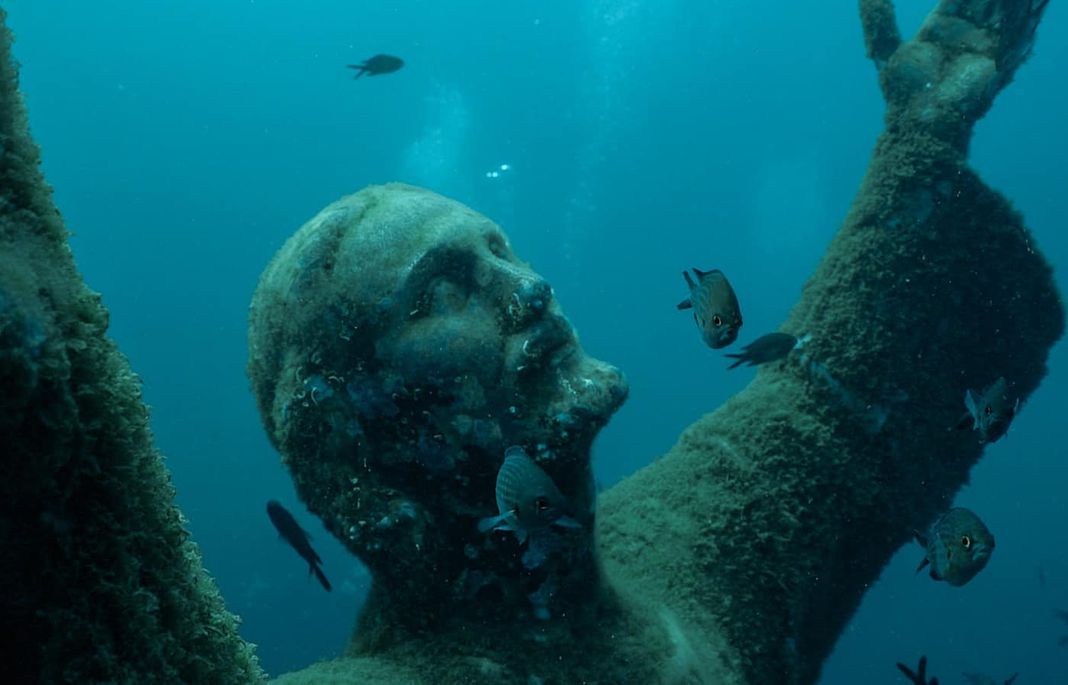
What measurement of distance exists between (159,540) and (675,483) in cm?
384

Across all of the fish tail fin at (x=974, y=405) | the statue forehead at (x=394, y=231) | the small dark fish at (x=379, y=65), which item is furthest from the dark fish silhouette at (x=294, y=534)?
the small dark fish at (x=379, y=65)

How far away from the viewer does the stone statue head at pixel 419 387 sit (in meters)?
2.87

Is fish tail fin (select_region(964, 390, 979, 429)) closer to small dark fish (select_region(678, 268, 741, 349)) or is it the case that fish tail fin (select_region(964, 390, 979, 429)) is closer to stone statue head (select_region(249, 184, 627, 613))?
small dark fish (select_region(678, 268, 741, 349))

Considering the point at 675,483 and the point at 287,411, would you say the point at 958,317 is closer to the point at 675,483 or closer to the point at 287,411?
the point at 675,483

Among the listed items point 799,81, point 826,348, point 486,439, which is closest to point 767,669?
point 826,348

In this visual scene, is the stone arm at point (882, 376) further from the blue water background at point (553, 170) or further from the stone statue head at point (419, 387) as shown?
the blue water background at point (553, 170)

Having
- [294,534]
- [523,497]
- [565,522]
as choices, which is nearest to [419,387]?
[523,497]

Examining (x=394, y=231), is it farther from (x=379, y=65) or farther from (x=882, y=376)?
(x=379, y=65)

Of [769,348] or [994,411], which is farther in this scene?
[769,348]

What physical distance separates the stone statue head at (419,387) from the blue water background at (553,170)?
35.9 m

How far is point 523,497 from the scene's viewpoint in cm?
262

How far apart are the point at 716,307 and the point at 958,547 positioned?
193 centimetres

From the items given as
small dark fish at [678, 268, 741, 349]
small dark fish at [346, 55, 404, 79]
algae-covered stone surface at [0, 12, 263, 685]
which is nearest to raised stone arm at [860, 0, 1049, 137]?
small dark fish at [678, 268, 741, 349]

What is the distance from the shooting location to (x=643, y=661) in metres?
3.32
